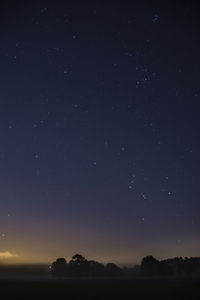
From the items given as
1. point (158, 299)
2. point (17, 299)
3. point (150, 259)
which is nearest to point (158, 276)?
point (150, 259)

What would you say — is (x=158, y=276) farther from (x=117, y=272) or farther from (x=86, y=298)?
(x=86, y=298)

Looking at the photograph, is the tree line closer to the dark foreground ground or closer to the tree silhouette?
the tree silhouette

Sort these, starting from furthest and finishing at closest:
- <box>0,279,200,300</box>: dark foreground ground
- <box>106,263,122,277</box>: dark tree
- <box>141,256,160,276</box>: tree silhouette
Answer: <box>106,263,122,277</box>: dark tree
<box>141,256,160,276</box>: tree silhouette
<box>0,279,200,300</box>: dark foreground ground

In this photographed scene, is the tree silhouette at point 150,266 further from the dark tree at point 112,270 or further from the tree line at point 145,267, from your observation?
the dark tree at point 112,270

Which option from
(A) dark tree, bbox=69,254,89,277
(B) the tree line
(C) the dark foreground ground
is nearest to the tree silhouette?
(B) the tree line

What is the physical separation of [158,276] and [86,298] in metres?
72.8

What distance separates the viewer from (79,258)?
98.2 meters

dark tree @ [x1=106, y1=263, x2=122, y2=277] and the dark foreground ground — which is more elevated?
the dark foreground ground

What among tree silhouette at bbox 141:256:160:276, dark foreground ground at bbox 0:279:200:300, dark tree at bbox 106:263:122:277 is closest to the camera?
dark foreground ground at bbox 0:279:200:300

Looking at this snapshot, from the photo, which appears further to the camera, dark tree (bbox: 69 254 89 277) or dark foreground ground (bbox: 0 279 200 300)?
dark tree (bbox: 69 254 89 277)

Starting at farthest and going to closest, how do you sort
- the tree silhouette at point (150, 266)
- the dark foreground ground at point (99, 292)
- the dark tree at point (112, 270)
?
the dark tree at point (112, 270), the tree silhouette at point (150, 266), the dark foreground ground at point (99, 292)

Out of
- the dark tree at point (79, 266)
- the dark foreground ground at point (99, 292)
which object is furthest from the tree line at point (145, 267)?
the dark foreground ground at point (99, 292)

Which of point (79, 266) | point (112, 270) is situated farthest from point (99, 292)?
point (112, 270)

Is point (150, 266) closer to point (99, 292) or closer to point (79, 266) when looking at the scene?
point (79, 266)
